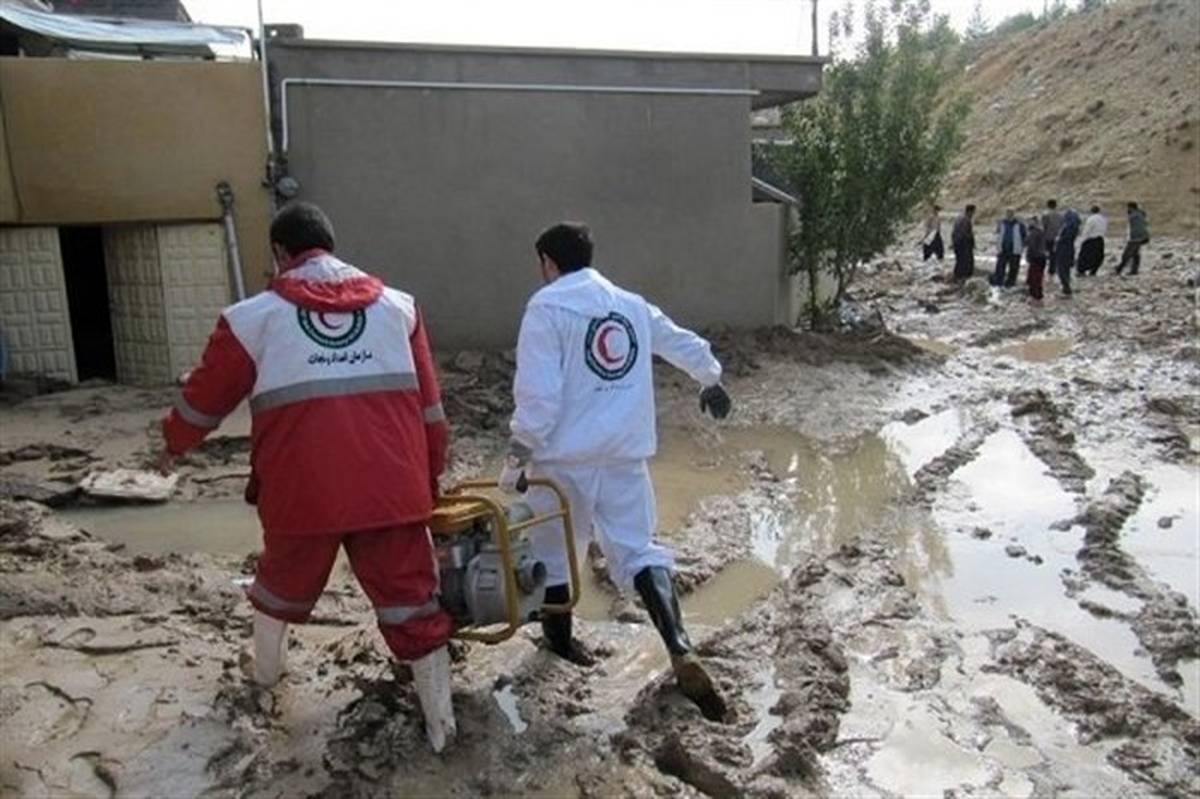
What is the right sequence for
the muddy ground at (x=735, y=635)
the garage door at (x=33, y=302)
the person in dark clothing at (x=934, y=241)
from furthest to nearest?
the person in dark clothing at (x=934, y=241), the garage door at (x=33, y=302), the muddy ground at (x=735, y=635)

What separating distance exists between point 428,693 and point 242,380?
3.69 ft

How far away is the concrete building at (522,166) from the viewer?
34.6ft

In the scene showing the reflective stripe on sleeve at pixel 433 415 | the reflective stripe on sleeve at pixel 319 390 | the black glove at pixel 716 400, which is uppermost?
the reflective stripe on sleeve at pixel 319 390

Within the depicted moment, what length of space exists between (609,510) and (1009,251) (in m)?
16.3

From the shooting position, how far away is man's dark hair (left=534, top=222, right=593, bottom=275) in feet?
12.7

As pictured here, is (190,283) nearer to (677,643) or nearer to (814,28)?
(677,643)

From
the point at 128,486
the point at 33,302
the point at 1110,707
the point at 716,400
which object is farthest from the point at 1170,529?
the point at 33,302

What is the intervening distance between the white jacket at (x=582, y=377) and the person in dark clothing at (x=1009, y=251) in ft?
52.6

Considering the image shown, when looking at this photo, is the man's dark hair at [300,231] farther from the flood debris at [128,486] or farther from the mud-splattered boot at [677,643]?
the flood debris at [128,486]

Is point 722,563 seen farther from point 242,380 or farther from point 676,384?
point 676,384

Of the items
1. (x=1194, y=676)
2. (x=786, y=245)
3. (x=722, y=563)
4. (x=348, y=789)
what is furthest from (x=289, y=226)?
(x=786, y=245)

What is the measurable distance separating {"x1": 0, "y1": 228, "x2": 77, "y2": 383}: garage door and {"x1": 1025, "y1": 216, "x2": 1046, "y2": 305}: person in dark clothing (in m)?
13.9

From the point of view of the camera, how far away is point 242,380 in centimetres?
317

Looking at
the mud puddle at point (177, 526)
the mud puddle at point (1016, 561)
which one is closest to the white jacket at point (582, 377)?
the mud puddle at point (1016, 561)
